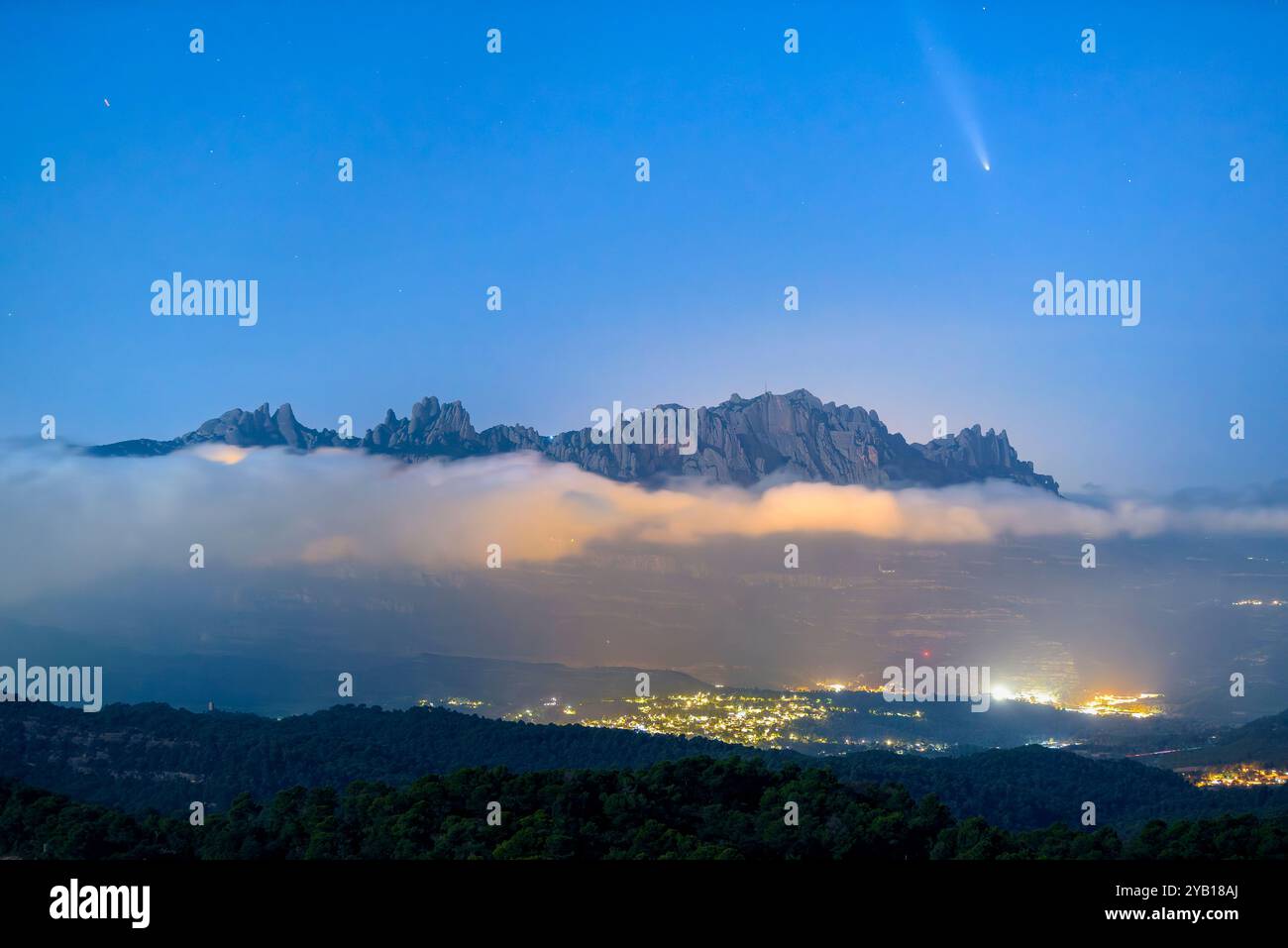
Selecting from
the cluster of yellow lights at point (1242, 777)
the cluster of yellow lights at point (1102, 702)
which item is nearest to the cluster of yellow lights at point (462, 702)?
the cluster of yellow lights at point (1102, 702)

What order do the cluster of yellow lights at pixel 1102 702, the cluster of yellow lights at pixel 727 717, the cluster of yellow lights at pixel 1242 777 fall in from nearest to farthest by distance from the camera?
the cluster of yellow lights at pixel 1242 777 < the cluster of yellow lights at pixel 727 717 < the cluster of yellow lights at pixel 1102 702

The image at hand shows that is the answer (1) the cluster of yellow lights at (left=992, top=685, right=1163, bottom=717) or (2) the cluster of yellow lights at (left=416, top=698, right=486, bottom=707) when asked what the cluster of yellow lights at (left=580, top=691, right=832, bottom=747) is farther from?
(1) the cluster of yellow lights at (left=992, top=685, right=1163, bottom=717)

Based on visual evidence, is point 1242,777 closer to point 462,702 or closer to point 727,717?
point 727,717
